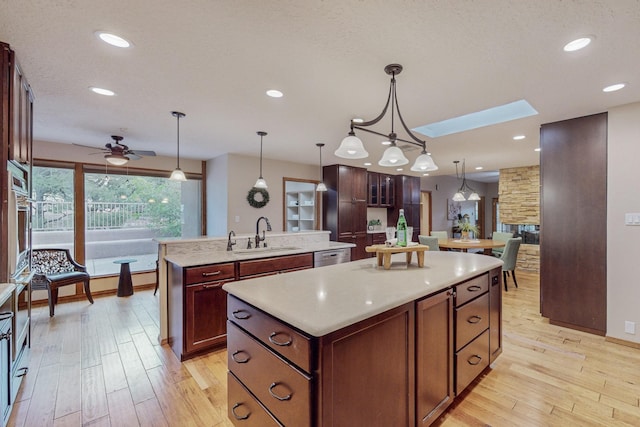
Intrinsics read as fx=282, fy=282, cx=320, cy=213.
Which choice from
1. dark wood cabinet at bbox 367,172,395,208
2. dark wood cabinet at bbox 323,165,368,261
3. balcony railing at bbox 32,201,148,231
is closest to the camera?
balcony railing at bbox 32,201,148,231

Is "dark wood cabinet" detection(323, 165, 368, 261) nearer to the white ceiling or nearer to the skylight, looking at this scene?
the skylight

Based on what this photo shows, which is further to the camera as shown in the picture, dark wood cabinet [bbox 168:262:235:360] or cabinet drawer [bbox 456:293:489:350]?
dark wood cabinet [bbox 168:262:235:360]

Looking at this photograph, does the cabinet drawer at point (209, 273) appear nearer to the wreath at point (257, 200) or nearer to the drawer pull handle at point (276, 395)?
the drawer pull handle at point (276, 395)

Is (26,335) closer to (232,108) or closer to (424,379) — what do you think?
(232,108)

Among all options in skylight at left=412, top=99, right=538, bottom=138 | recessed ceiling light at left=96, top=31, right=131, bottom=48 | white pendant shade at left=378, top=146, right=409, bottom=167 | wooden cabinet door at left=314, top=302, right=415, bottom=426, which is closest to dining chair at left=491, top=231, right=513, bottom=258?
skylight at left=412, top=99, right=538, bottom=138

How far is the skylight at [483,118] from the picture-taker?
10.2 ft

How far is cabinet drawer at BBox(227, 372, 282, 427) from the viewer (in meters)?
1.38

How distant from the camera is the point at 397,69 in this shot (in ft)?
6.68

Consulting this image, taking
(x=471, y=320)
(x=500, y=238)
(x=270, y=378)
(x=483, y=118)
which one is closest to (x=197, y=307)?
(x=270, y=378)

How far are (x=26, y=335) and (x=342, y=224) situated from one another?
4.80 meters

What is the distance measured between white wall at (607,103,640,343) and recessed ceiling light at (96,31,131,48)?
4323 millimetres

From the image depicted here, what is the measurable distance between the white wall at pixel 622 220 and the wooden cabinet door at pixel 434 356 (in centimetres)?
239

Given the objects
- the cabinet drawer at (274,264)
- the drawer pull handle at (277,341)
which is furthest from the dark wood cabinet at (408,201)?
the drawer pull handle at (277,341)

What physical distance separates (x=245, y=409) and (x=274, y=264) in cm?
169
